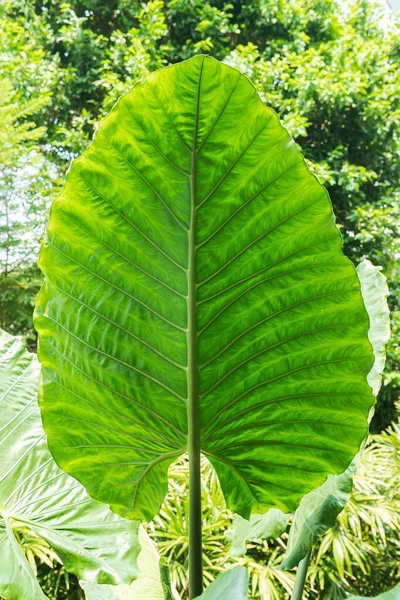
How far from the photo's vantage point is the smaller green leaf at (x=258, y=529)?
479 mm

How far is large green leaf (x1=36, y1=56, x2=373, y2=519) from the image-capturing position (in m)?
0.29

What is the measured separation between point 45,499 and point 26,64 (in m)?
4.60

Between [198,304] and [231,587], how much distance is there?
167 mm

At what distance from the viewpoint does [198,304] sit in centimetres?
34

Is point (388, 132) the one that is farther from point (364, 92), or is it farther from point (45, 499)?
point (45, 499)

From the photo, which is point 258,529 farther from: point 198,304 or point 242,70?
point 242,70

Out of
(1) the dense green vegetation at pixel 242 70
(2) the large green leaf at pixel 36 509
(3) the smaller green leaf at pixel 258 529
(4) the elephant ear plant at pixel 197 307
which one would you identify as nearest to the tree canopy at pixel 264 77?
(1) the dense green vegetation at pixel 242 70

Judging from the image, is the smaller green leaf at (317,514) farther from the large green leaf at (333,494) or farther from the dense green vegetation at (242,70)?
the dense green vegetation at (242,70)

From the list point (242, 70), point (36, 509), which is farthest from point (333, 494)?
point (242, 70)

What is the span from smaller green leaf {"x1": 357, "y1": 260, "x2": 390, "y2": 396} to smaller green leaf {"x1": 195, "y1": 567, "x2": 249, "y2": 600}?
0.29 metres

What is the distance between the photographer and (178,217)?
320 mm

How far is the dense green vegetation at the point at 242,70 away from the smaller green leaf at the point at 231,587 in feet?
9.88

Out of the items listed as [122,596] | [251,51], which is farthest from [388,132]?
[122,596]

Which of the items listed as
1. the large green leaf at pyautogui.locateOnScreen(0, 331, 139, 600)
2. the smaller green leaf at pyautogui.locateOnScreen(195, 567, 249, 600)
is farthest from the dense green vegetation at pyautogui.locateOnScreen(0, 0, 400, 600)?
the smaller green leaf at pyautogui.locateOnScreen(195, 567, 249, 600)
